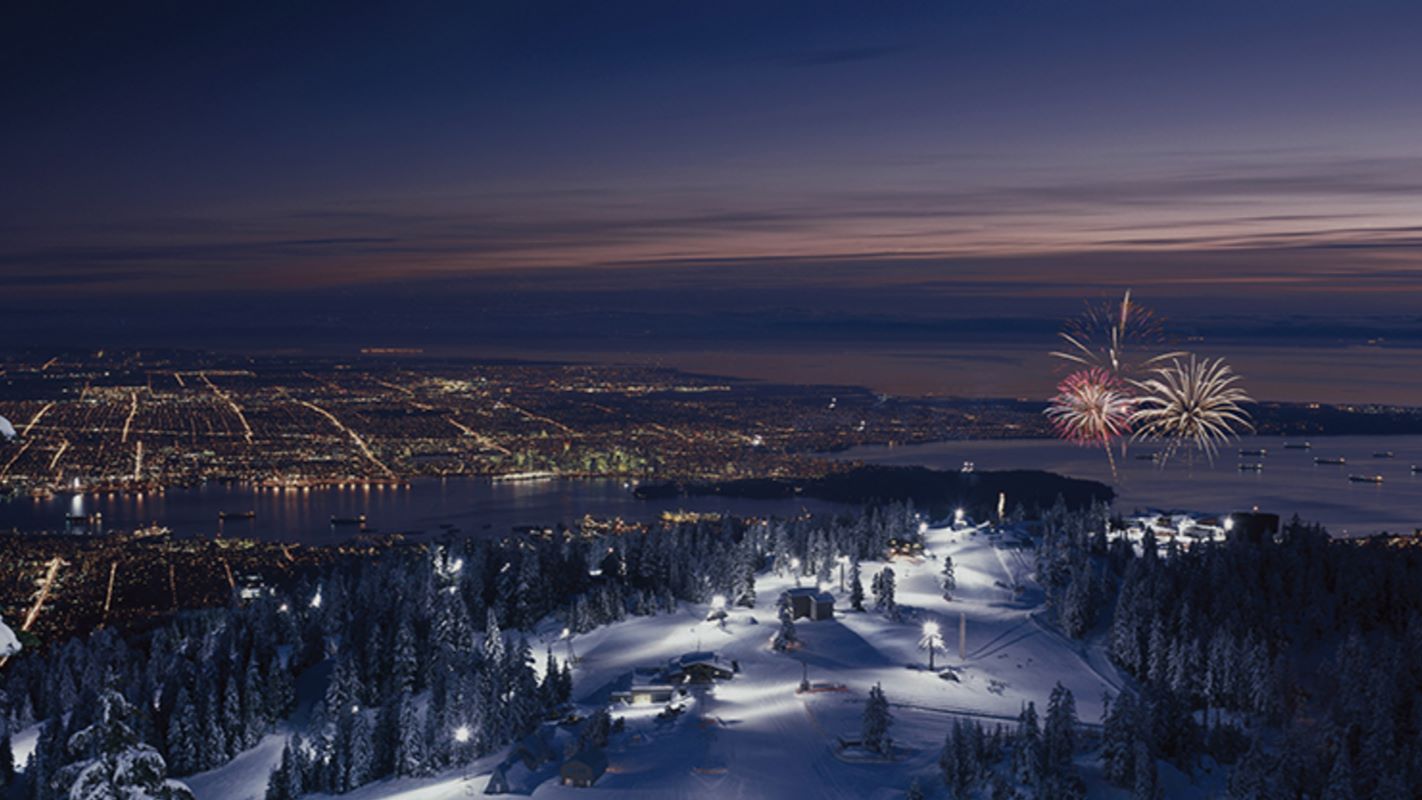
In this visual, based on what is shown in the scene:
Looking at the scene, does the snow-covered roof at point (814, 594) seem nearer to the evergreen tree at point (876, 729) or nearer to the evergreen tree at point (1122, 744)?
the evergreen tree at point (876, 729)

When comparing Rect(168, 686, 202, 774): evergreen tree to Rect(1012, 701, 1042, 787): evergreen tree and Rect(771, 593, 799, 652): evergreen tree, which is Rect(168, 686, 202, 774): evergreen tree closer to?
Rect(771, 593, 799, 652): evergreen tree

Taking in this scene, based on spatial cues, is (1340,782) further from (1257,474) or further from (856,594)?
(1257,474)

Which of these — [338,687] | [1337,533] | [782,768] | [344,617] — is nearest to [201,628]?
[344,617]

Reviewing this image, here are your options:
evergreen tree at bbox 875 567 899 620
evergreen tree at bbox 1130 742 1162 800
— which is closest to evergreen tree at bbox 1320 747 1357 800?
evergreen tree at bbox 1130 742 1162 800

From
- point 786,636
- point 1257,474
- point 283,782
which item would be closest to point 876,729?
point 786,636

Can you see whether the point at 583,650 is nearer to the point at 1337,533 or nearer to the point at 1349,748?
the point at 1349,748
